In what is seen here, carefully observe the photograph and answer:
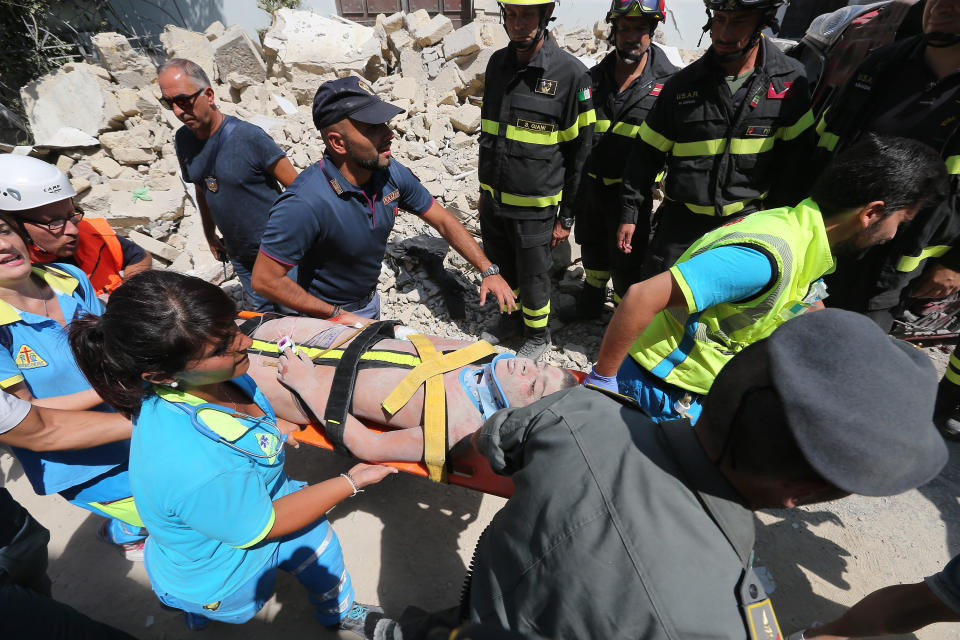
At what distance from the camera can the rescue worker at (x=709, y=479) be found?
0.71 m

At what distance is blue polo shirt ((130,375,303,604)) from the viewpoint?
4.22ft

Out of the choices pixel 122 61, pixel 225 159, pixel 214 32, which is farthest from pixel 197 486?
pixel 214 32

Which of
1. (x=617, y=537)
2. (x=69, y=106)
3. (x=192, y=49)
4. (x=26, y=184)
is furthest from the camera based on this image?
A: (x=192, y=49)

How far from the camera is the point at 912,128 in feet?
7.43

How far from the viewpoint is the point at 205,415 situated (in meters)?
1.36

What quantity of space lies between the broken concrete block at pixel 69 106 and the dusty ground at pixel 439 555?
5.31 metres

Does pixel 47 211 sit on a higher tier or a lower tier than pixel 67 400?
higher

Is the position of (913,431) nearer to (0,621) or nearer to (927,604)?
(927,604)

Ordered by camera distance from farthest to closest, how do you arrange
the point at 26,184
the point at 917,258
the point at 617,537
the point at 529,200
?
the point at 529,200 < the point at 917,258 < the point at 26,184 < the point at 617,537

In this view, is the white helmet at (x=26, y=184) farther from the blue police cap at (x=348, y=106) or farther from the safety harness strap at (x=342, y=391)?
the safety harness strap at (x=342, y=391)

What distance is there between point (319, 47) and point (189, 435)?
745 centimetres

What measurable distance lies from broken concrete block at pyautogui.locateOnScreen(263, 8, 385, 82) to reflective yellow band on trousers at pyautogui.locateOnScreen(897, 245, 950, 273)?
671cm

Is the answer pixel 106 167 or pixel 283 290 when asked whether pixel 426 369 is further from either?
pixel 106 167

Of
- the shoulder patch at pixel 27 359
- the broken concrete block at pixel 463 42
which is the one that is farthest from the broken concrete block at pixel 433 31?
the shoulder patch at pixel 27 359
